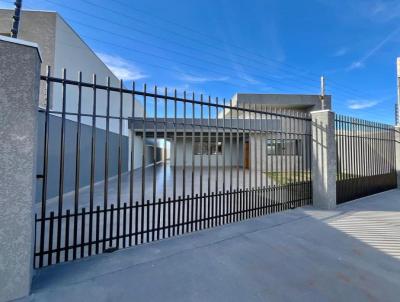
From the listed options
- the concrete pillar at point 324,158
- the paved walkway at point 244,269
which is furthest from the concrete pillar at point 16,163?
the concrete pillar at point 324,158

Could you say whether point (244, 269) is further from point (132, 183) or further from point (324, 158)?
point (324, 158)

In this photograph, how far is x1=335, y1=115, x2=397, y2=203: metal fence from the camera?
5.87 meters

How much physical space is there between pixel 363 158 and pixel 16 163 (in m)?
8.18

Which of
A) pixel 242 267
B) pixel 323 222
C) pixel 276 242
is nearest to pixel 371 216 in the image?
pixel 323 222

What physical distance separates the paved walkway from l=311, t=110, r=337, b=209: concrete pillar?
4.54 ft

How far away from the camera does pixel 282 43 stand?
12336mm

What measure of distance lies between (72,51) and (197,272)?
852 centimetres

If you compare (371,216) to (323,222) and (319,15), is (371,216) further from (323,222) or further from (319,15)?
(319,15)

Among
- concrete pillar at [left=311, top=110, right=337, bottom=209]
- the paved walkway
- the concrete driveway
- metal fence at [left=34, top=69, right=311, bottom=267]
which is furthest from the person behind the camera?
concrete pillar at [left=311, top=110, right=337, bottom=209]

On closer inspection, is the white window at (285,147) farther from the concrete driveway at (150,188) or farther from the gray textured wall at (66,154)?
the gray textured wall at (66,154)

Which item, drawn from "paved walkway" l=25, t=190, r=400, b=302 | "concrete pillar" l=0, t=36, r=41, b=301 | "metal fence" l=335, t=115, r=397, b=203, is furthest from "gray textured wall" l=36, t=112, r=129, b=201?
"metal fence" l=335, t=115, r=397, b=203

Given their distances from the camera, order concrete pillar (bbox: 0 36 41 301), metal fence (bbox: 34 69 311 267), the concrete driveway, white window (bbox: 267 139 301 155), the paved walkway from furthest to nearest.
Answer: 1. white window (bbox: 267 139 301 155)
2. the concrete driveway
3. metal fence (bbox: 34 69 311 267)
4. the paved walkway
5. concrete pillar (bbox: 0 36 41 301)

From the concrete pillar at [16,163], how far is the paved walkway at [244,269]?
0.95 feet

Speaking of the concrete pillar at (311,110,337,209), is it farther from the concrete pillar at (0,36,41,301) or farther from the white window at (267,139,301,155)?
the concrete pillar at (0,36,41,301)
